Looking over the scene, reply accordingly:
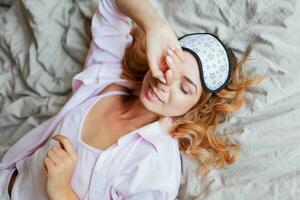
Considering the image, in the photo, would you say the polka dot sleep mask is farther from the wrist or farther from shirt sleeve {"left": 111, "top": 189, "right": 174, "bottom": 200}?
the wrist

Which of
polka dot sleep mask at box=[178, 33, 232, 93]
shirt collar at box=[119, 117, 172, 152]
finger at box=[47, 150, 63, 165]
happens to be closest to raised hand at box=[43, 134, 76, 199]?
finger at box=[47, 150, 63, 165]

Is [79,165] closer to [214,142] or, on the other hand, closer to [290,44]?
[214,142]

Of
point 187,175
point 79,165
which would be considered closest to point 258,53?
point 187,175

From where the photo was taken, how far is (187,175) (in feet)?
3.72

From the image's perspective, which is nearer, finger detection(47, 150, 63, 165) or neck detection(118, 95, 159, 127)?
finger detection(47, 150, 63, 165)

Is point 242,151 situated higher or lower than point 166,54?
lower

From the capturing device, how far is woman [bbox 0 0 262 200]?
1055 mm

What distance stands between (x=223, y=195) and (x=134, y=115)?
301 mm

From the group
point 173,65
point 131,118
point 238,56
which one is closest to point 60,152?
point 131,118

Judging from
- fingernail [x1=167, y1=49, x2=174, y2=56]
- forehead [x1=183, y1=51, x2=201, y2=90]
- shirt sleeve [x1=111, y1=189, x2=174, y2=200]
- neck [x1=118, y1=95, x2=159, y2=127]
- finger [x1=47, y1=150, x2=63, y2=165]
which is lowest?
shirt sleeve [x1=111, y1=189, x2=174, y2=200]

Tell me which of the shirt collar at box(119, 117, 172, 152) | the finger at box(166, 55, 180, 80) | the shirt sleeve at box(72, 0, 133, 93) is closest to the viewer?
the finger at box(166, 55, 180, 80)

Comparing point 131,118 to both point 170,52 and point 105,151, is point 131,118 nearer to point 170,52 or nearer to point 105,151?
point 105,151

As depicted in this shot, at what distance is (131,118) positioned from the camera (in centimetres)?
119

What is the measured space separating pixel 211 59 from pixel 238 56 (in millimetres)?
138
